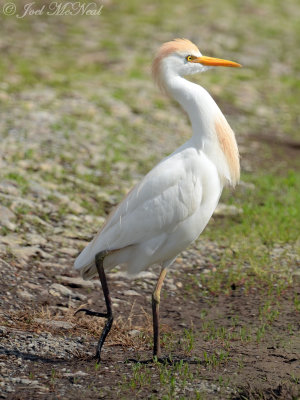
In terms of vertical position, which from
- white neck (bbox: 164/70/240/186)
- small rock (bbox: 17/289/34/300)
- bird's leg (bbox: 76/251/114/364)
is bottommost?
small rock (bbox: 17/289/34/300)

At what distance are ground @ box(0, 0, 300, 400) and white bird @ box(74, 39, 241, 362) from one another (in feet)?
1.39

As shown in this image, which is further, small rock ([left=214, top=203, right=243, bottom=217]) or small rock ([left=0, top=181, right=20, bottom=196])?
small rock ([left=214, top=203, right=243, bottom=217])

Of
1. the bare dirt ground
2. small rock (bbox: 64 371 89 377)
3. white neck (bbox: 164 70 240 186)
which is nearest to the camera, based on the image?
the bare dirt ground

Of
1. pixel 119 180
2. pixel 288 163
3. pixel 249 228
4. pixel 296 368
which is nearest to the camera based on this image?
pixel 296 368

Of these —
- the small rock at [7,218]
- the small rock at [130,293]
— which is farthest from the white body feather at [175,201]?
the small rock at [7,218]

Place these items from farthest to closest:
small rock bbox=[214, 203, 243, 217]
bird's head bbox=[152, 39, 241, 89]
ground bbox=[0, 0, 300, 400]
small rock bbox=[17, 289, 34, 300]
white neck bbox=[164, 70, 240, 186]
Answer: small rock bbox=[214, 203, 243, 217] < small rock bbox=[17, 289, 34, 300] < bird's head bbox=[152, 39, 241, 89] < white neck bbox=[164, 70, 240, 186] < ground bbox=[0, 0, 300, 400]

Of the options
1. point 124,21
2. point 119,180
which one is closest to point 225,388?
point 119,180

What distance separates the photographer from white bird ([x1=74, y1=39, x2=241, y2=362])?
426cm

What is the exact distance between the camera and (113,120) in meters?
9.43

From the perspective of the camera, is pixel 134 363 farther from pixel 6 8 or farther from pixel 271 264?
pixel 6 8

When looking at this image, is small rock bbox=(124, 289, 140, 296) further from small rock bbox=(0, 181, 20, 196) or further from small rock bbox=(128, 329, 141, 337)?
small rock bbox=(0, 181, 20, 196)

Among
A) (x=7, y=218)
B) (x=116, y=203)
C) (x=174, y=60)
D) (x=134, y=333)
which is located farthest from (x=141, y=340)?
(x=116, y=203)

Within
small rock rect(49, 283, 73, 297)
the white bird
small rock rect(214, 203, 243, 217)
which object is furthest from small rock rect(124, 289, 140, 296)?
small rock rect(214, 203, 243, 217)

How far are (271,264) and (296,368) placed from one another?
6.61 feet
